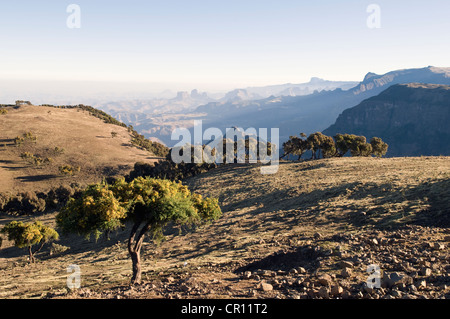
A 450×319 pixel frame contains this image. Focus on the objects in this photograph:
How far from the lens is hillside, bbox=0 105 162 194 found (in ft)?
288

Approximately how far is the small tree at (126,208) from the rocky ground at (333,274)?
2.96 meters

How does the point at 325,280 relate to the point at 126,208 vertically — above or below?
below

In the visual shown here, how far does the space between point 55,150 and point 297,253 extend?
113 meters

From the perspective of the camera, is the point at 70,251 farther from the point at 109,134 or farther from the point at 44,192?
the point at 109,134

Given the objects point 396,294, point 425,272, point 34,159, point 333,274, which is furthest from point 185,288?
point 34,159

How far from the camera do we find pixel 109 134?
134625mm

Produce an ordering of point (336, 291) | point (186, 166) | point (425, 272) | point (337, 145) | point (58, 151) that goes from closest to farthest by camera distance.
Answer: point (336, 291) → point (425, 272) → point (337, 145) → point (186, 166) → point (58, 151)

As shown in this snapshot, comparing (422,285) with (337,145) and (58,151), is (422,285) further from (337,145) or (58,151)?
(58,151)

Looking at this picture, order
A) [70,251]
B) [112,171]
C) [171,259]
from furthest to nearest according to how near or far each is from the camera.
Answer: [112,171] → [70,251] → [171,259]

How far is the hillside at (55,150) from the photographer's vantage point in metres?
87.9

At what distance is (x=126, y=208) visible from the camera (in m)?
13.9
